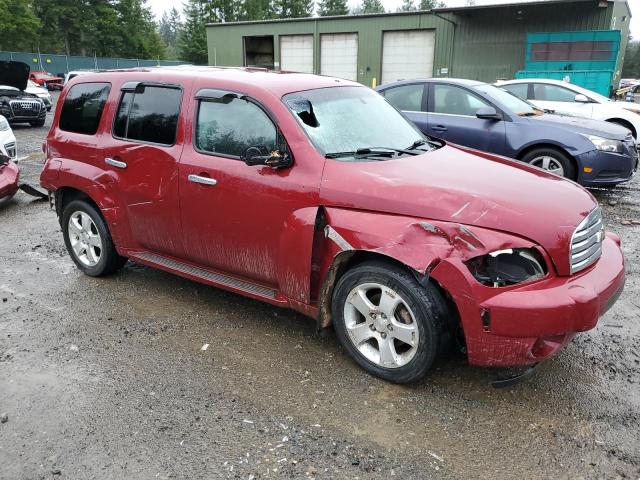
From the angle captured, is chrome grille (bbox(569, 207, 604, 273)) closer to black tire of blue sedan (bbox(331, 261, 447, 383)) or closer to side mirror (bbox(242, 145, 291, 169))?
black tire of blue sedan (bbox(331, 261, 447, 383))

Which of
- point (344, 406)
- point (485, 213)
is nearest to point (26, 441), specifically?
point (344, 406)

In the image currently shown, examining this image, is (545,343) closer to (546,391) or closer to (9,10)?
(546,391)

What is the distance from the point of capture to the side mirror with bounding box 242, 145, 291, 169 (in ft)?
11.1

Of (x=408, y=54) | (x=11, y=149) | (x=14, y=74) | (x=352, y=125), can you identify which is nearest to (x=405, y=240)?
(x=352, y=125)

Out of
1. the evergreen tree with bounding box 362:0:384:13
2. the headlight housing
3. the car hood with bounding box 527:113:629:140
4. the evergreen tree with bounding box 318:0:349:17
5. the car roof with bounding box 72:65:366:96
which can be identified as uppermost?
the evergreen tree with bounding box 362:0:384:13

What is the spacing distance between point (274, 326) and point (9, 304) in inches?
91.7

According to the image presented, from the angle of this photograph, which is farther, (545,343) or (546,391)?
(546,391)

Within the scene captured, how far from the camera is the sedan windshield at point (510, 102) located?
25.0 feet

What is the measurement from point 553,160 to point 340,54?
78.9ft

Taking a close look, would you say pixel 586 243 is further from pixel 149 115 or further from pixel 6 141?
pixel 6 141

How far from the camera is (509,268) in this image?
9.42ft

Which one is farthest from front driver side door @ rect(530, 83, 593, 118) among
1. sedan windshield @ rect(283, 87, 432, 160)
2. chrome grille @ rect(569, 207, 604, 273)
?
chrome grille @ rect(569, 207, 604, 273)

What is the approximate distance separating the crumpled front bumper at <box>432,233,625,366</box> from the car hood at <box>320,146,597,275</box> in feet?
0.64

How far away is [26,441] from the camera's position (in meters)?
2.78
